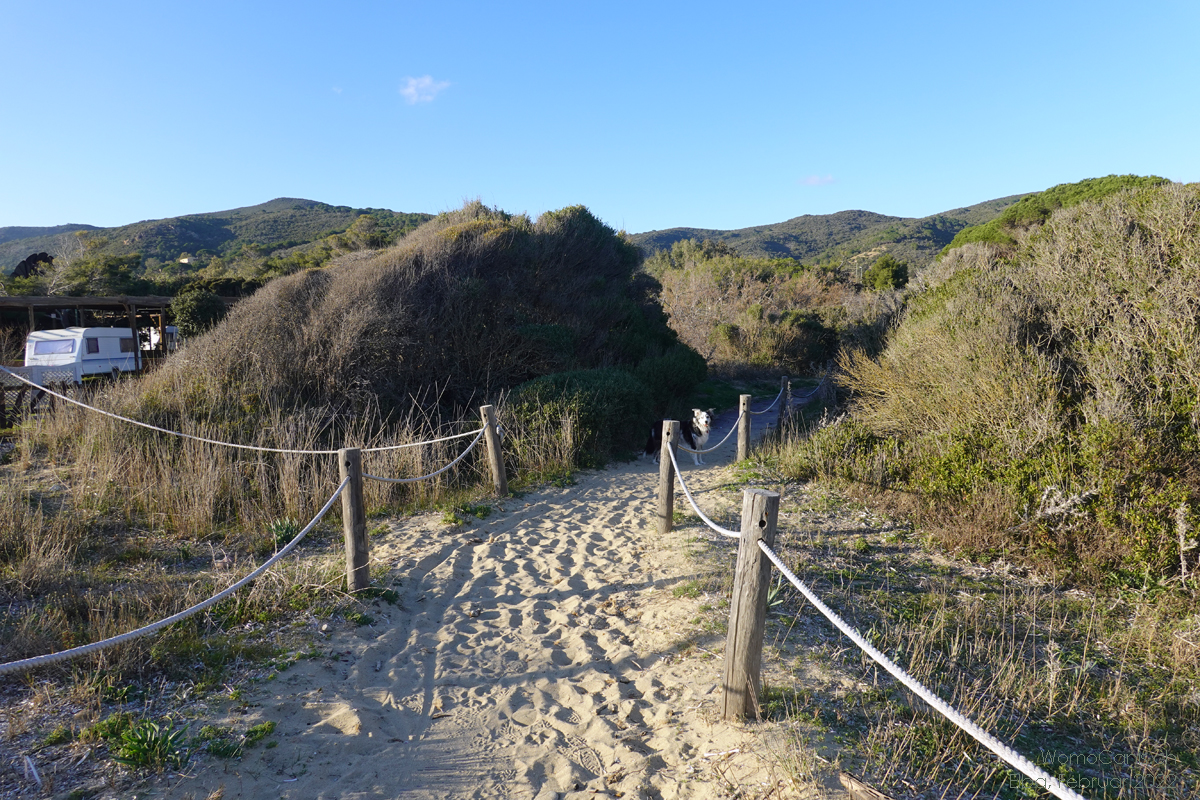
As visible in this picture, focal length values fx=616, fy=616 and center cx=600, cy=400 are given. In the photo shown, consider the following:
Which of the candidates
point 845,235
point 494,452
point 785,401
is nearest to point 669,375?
point 785,401

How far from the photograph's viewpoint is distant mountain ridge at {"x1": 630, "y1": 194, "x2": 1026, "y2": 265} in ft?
172

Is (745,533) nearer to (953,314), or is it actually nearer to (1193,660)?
(1193,660)

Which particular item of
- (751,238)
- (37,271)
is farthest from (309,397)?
(751,238)

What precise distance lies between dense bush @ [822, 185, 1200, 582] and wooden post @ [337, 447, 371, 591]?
204 inches

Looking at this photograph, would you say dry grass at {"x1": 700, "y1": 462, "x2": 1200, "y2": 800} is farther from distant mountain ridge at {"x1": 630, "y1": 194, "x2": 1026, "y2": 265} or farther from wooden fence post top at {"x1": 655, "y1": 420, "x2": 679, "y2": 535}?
distant mountain ridge at {"x1": 630, "y1": 194, "x2": 1026, "y2": 265}

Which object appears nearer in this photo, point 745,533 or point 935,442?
point 745,533

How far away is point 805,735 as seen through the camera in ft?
9.48

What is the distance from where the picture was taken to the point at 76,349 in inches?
701

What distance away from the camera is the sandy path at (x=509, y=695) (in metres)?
2.78

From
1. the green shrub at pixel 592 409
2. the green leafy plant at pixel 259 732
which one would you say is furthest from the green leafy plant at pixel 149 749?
the green shrub at pixel 592 409

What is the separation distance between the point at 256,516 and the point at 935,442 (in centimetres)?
709

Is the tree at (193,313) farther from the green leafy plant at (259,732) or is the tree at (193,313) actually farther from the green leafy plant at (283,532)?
the green leafy plant at (259,732)

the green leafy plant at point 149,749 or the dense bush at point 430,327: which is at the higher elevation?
the dense bush at point 430,327

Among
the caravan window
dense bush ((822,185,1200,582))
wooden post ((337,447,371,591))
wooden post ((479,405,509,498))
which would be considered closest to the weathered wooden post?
dense bush ((822,185,1200,582))
